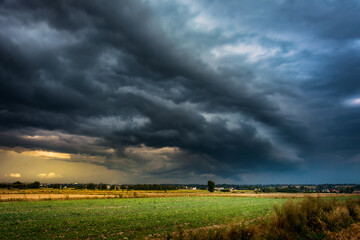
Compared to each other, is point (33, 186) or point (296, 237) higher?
point (296, 237)

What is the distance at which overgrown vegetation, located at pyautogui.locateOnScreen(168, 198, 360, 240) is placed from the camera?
1358 centimetres

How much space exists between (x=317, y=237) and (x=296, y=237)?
6.23ft

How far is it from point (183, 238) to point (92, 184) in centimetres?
20162

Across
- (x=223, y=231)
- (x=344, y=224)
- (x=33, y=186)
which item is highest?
(x=223, y=231)

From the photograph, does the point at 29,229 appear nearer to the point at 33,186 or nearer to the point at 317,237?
the point at 317,237

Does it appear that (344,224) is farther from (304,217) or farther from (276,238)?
(276,238)

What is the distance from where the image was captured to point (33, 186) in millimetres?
182000

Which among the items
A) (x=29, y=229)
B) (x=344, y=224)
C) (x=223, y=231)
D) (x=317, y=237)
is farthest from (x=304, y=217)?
(x=29, y=229)

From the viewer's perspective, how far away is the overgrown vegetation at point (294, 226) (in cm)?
1358

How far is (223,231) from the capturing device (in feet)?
44.3

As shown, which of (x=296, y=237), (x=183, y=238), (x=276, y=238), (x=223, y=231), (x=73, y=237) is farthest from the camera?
(x=73, y=237)

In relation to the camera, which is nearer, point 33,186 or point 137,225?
point 137,225

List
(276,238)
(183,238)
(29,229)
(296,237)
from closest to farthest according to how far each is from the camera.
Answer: (183,238)
(276,238)
(296,237)
(29,229)

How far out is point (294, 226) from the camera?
687 inches
